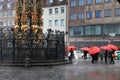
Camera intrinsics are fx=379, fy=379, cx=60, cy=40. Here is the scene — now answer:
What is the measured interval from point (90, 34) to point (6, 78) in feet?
207

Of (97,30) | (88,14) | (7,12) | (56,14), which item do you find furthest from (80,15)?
(7,12)

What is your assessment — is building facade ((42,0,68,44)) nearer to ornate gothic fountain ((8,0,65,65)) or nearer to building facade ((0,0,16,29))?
building facade ((0,0,16,29))

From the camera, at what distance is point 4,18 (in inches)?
4796

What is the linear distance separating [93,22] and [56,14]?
42.9ft

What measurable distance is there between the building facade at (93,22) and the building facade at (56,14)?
245cm

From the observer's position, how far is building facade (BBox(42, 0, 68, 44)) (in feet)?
297

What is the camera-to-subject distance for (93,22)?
8262 centimetres

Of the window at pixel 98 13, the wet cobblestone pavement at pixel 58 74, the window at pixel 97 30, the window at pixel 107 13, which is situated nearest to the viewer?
the wet cobblestone pavement at pixel 58 74

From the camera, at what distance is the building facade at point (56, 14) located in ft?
297

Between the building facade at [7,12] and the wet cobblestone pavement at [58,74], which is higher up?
the building facade at [7,12]

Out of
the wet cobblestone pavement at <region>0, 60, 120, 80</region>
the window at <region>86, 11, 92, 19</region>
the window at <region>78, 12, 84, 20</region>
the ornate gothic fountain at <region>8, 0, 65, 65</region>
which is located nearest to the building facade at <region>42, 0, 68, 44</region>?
the window at <region>78, 12, 84, 20</region>

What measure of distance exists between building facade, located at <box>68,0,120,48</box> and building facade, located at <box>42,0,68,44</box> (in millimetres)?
2446

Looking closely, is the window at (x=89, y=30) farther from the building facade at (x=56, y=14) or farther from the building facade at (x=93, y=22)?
the building facade at (x=56, y=14)

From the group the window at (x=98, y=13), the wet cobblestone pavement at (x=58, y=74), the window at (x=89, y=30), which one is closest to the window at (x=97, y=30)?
the window at (x=89, y=30)
